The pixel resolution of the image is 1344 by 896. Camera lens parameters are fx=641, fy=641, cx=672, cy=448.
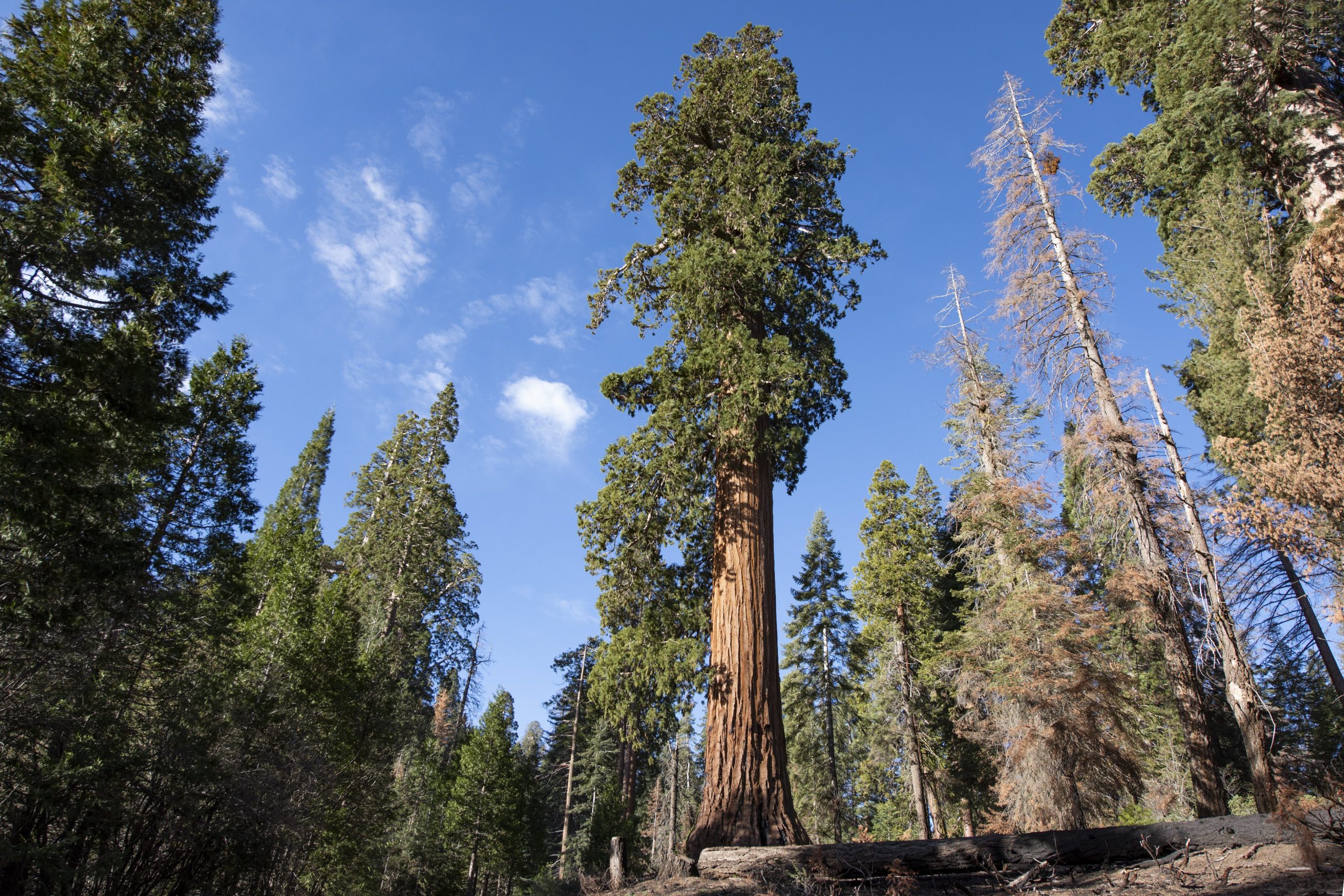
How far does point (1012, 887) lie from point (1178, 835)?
1678mm

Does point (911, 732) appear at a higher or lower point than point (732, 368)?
lower

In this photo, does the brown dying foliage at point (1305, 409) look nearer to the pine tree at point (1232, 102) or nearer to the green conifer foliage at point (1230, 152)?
the green conifer foliage at point (1230, 152)


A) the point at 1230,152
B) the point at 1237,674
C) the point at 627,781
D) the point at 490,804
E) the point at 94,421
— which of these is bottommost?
the point at 490,804

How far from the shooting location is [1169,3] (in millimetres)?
12719

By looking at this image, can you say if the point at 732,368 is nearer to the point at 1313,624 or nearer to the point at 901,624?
the point at 1313,624

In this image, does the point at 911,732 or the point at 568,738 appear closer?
the point at 911,732

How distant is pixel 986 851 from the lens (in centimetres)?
615

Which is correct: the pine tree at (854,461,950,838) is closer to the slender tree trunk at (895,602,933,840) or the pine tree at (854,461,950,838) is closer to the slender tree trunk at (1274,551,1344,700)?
the slender tree trunk at (895,602,933,840)

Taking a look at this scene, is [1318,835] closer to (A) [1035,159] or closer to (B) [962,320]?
(A) [1035,159]

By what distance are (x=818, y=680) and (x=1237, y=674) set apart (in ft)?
66.3

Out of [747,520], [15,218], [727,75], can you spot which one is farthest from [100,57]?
[747,520]

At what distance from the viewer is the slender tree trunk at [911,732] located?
796 inches

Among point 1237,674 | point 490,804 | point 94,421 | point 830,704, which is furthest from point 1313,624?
point 490,804

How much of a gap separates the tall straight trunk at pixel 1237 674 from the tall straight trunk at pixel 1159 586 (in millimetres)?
430
